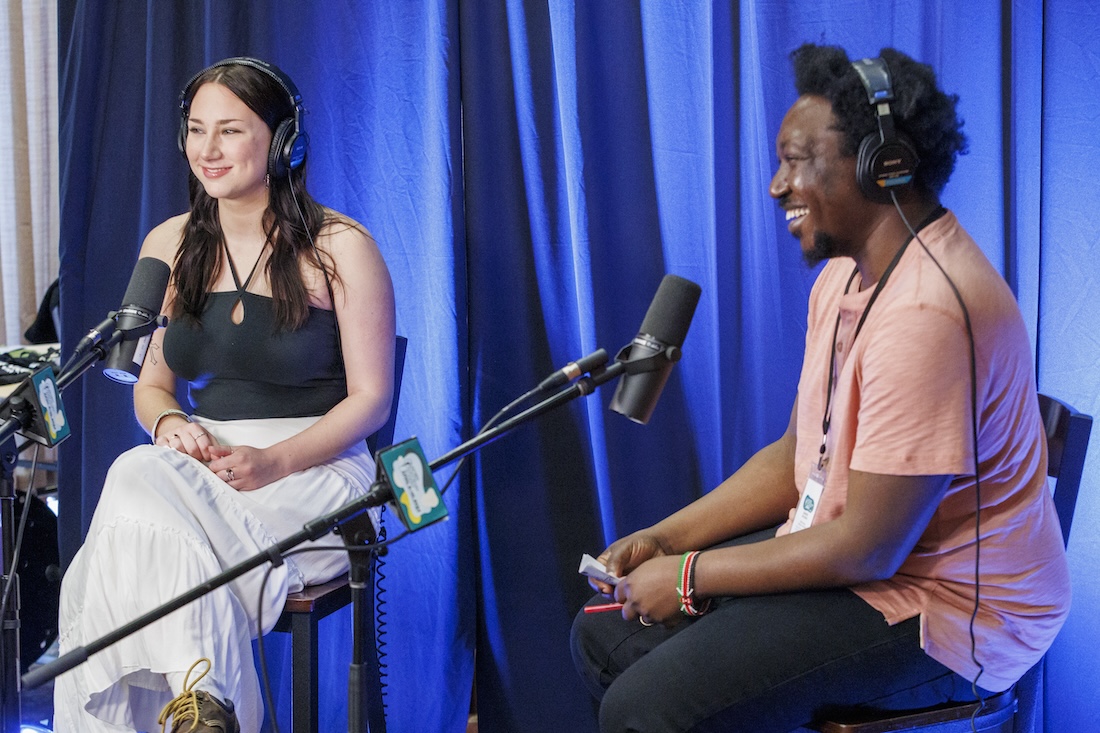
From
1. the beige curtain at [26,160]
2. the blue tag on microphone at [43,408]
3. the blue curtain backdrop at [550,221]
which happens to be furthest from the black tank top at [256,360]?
the beige curtain at [26,160]

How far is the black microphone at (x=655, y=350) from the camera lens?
4.41 ft

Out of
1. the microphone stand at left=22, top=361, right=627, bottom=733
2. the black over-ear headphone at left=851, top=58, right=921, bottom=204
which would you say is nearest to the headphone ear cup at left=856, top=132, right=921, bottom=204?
the black over-ear headphone at left=851, top=58, right=921, bottom=204

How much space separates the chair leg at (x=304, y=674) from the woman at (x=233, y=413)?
0.07 meters

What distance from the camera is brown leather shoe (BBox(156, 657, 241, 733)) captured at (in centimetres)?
180

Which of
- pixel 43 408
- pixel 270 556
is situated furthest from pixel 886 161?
pixel 43 408

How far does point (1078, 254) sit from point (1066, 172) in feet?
0.58

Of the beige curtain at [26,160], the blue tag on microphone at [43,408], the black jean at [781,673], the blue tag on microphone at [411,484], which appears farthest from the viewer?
the beige curtain at [26,160]

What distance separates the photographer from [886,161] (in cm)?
159

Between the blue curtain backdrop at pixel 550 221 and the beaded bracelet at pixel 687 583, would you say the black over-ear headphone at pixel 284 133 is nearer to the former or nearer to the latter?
the blue curtain backdrop at pixel 550 221

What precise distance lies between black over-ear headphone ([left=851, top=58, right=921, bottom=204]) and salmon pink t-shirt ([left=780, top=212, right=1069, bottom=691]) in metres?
0.12

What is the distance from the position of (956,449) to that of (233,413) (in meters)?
1.56

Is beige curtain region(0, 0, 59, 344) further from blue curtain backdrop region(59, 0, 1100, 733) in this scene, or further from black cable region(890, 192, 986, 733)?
black cable region(890, 192, 986, 733)

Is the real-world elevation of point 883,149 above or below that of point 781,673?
above

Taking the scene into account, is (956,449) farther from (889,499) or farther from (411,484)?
(411,484)
